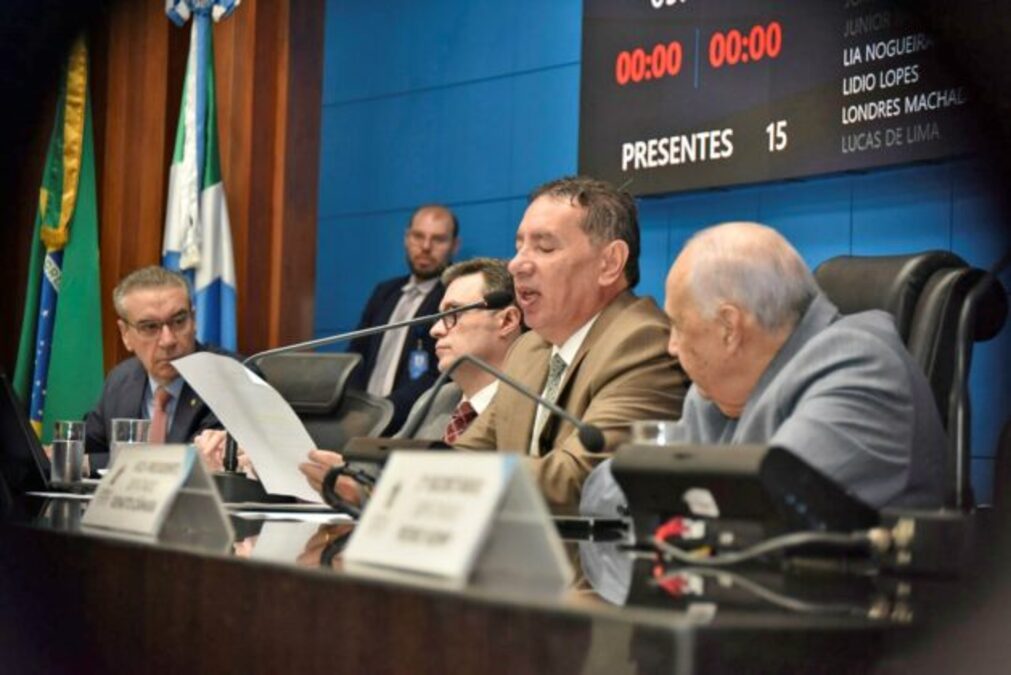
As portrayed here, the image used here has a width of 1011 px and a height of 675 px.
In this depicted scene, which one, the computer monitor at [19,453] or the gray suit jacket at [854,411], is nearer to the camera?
the gray suit jacket at [854,411]

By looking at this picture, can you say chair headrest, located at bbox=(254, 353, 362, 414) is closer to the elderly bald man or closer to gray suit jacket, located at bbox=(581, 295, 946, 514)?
the elderly bald man

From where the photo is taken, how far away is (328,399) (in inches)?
156

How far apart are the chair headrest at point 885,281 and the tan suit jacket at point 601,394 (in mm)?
360

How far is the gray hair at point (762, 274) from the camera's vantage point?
2.17 m

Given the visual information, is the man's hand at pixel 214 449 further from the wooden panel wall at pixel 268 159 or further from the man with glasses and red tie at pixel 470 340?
the wooden panel wall at pixel 268 159

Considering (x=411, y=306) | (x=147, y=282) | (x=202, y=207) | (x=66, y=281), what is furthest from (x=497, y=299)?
(x=66, y=281)

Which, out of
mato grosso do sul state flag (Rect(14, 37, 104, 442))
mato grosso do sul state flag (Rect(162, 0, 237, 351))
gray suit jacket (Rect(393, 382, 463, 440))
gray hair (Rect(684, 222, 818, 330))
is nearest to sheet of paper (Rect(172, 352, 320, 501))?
gray hair (Rect(684, 222, 818, 330))

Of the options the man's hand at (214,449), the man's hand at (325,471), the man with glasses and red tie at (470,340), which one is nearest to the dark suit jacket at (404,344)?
the man with glasses and red tie at (470,340)

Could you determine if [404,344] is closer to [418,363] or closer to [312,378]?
[418,363]

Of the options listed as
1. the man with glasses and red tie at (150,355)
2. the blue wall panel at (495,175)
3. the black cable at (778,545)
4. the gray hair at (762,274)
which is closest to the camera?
the black cable at (778,545)

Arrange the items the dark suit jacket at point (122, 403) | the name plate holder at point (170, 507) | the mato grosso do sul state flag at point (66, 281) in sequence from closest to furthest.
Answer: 1. the name plate holder at point (170, 507)
2. the dark suit jacket at point (122, 403)
3. the mato grosso do sul state flag at point (66, 281)

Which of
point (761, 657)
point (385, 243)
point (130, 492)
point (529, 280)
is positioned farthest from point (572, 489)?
→ point (385, 243)

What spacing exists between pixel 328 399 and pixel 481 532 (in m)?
2.84

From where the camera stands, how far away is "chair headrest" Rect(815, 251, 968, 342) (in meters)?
2.57
